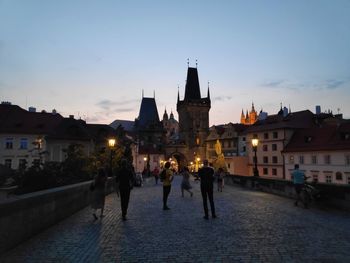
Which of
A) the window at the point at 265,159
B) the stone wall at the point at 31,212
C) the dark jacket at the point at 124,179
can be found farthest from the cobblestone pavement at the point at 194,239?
the window at the point at 265,159

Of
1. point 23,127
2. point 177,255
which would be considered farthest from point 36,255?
point 23,127

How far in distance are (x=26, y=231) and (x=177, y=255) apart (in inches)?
153

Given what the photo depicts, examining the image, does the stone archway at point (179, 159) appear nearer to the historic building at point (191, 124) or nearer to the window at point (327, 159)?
the historic building at point (191, 124)

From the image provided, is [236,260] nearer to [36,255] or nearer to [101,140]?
[36,255]

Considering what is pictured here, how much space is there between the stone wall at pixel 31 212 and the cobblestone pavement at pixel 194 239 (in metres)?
0.26

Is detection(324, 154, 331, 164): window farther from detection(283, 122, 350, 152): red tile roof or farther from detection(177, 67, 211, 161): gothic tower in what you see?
detection(177, 67, 211, 161): gothic tower

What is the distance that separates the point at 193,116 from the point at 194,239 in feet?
357

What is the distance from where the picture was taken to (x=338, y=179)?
51.7 metres

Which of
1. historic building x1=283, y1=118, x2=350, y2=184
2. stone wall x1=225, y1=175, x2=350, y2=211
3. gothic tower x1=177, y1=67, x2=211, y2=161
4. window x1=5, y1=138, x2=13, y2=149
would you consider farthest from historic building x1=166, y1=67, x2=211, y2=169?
stone wall x1=225, y1=175, x2=350, y2=211

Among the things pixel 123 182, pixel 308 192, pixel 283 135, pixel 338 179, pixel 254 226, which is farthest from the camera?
pixel 283 135

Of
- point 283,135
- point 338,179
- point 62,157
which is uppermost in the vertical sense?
point 283,135

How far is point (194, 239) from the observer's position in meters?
8.27

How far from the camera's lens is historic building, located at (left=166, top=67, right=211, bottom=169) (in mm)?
111475

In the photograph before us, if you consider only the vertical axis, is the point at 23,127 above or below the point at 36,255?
above
